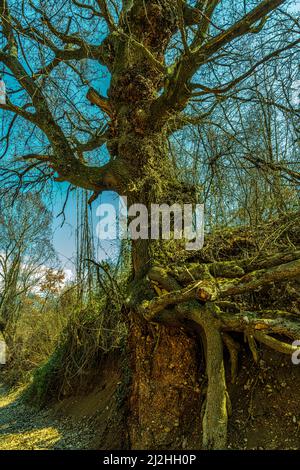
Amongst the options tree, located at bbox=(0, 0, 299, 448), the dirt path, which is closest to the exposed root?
tree, located at bbox=(0, 0, 299, 448)

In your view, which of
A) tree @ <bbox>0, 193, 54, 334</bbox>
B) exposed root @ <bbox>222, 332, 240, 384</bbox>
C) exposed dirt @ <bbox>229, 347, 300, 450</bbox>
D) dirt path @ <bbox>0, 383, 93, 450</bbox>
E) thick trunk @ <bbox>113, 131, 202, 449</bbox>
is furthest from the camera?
tree @ <bbox>0, 193, 54, 334</bbox>

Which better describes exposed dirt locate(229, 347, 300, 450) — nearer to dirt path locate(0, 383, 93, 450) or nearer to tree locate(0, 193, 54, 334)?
dirt path locate(0, 383, 93, 450)

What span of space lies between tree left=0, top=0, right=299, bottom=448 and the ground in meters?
0.37

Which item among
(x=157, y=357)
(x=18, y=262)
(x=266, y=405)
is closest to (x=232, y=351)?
(x=266, y=405)

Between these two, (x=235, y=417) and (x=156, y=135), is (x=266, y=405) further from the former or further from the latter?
(x=156, y=135)

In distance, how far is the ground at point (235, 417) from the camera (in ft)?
9.58

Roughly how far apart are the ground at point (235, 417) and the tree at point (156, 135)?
368 mm

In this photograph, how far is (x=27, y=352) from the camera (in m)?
12.4

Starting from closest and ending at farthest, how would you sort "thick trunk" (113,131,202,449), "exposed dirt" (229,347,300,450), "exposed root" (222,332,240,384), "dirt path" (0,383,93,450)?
"exposed dirt" (229,347,300,450)
"exposed root" (222,332,240,384)
"thick trunk" (113,131,202,449)
"dirt path" (0,383,93,450)

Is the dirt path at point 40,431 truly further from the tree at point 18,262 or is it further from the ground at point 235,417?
the tree at point 18,262

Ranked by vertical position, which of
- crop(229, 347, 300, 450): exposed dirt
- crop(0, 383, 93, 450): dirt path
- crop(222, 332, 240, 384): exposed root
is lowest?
crop(0, 383, 93, 450): dirt path

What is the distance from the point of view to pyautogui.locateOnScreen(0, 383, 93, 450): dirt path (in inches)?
198

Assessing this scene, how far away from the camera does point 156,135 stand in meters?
4.53

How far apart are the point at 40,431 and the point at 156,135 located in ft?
17.2
